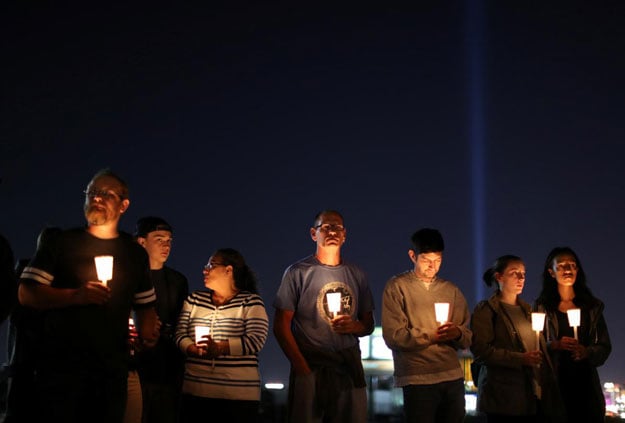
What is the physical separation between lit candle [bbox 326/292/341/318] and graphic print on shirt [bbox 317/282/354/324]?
1 centimetres

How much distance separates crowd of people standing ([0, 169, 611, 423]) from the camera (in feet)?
17.3

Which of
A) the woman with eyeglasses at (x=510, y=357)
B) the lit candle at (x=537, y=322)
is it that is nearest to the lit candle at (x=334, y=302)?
the woman with eyeglasses at (x=510, y=357)

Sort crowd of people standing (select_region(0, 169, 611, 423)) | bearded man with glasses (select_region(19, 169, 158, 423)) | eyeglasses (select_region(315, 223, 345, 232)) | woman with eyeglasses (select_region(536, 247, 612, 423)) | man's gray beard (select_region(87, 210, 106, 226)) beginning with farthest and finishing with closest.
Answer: woman with eyeglasses (select_region(536, 247, 612, 423)), eyeglasses (select_region(315, 223, 345, 232)), crowd of people standing (select_region(0, 169, 611, 423)), man's gray beard (select_region(87, 210, 106, 226)), bearded man with glasses (select_region(19, 169, 158, 423))

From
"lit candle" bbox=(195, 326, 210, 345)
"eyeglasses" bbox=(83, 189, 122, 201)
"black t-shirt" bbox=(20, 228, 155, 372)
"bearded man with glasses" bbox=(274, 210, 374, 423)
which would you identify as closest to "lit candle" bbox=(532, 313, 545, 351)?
"bearded man with glasses" bbox=(274, 210, 374, 423)

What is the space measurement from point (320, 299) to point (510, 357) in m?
1.87

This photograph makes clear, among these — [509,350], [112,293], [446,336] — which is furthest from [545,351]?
[112,293]

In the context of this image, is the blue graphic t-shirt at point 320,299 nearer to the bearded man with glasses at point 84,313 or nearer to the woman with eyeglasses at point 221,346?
the woman with eyeglasses at point 221,346

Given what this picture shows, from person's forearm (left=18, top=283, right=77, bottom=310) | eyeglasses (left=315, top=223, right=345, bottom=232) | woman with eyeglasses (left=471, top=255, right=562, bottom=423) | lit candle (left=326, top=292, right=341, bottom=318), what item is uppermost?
eyeglasses (left=315, top=223, right=345, bottom=232)

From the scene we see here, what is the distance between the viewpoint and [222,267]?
6.42 m

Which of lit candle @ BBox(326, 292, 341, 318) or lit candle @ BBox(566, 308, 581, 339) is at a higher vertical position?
lit candle @ BBox(326, 292, 341, 318)

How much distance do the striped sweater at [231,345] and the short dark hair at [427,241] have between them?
1.50 meters

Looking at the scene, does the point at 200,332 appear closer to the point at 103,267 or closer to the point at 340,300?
the point at 340,300

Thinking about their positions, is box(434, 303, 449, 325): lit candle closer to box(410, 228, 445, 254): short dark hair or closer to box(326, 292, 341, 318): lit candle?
box(410, 228, 445, 254): short dark hair

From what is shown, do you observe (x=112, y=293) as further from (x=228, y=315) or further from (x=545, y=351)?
(x=545, y=351)
